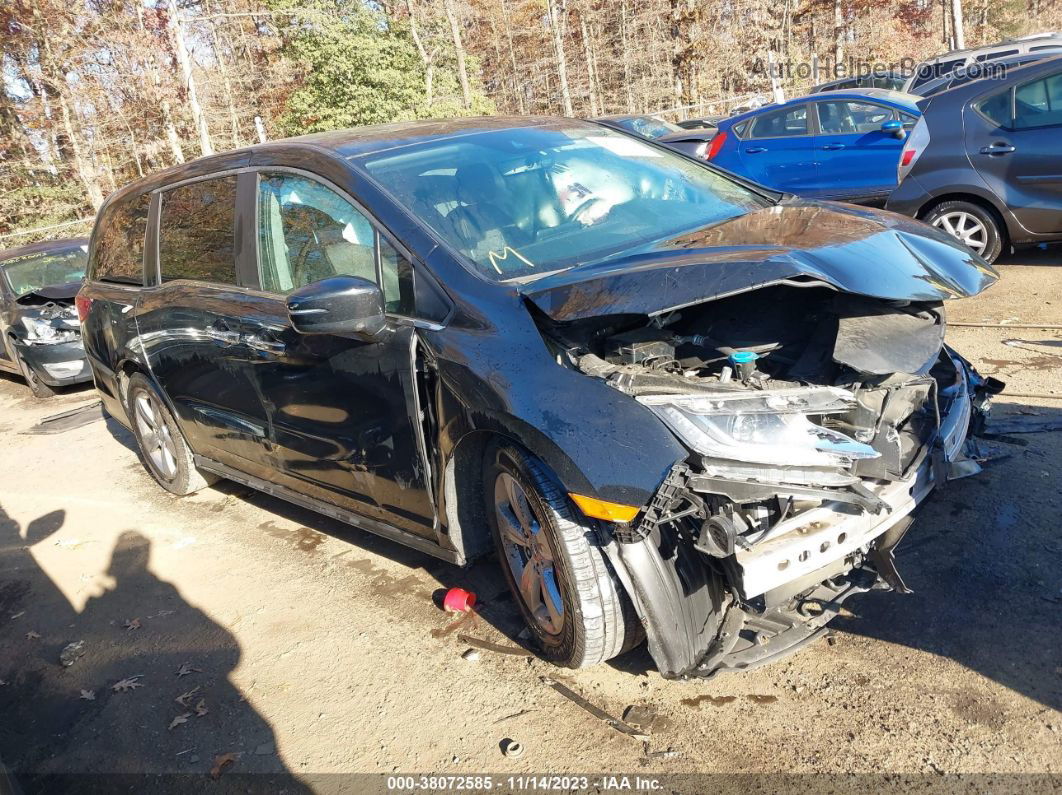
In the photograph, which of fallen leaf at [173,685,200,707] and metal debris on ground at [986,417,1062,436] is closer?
fallen leaf at [173,685,200,707]

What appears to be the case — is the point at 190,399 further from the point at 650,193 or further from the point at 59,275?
the point at 59,275

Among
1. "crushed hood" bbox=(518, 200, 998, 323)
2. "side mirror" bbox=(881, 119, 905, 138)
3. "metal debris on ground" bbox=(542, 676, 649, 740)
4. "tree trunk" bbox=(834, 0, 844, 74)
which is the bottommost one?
"metal debris on ground" bbox=(542, 676, 649, 740)

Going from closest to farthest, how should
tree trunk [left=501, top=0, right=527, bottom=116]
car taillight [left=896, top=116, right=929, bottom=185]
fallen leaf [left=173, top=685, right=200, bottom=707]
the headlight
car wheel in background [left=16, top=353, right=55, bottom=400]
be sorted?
the headlight < fallen leaf [left=173, top=685, right=200, bottom=707] < car taillight [left=896, top=116, right=929, bottom=185] < car wheel in background [left=16, top=353, right=55, bottom=400] < tree trunk [left=501, top=0, right=527, bottom=116]

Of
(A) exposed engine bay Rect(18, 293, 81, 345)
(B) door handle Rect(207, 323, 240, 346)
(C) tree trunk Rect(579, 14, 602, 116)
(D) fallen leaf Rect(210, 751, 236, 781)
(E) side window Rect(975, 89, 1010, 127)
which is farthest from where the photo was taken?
(C) tree trunk Rect(579, 14, 602, 116)

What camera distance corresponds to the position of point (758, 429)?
7.73ft

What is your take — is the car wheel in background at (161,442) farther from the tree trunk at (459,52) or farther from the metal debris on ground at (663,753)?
the tree trunk at (459,52)

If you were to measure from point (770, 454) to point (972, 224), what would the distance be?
5890 mm

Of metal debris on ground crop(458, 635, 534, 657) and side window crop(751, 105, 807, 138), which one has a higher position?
side window crop(751, 105, 807, 138)

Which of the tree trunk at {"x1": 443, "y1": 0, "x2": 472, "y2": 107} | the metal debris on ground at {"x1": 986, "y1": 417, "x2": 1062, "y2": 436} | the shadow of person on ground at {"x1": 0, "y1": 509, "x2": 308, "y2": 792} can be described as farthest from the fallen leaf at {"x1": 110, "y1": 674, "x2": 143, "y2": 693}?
the tree trunk at {"x1": 443, "y1": 0, "x2": 472, "y2": 107}

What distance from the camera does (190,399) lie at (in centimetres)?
446

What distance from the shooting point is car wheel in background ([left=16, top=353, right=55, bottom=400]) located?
905cm

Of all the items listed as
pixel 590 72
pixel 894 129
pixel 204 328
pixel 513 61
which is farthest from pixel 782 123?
pixel 513 61

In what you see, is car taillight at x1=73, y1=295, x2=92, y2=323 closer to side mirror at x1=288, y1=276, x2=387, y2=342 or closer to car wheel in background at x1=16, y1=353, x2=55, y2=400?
side mirror at x1=288, y1=276, x2=387, y2=342

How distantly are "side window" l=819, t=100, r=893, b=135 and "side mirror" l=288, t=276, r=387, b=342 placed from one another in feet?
27.5
